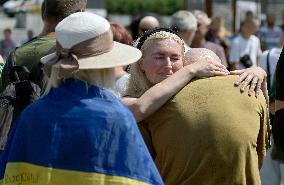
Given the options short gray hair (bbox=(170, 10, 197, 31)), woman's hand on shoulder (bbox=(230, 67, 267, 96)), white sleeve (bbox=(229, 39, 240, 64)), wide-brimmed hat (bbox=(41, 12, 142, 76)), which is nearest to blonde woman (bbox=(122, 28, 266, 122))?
woman's hand on shoulder (bbox=(230, 67, 267, 96))

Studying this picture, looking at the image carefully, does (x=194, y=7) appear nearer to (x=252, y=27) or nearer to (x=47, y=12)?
(x=252, y=27)

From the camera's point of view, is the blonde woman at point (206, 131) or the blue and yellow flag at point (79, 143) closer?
the blue and yellow flag at point (79, 143)

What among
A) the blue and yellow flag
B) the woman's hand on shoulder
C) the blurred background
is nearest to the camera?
the blue and yellow flag

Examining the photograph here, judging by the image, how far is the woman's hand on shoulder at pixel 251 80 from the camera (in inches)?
149

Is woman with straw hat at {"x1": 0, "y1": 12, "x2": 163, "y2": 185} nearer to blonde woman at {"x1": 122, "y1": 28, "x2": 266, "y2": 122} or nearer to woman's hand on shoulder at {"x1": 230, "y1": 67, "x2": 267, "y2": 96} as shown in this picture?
blonde woman at {"x1": 122, "y1": 28, "x2": 266, "y2": 122}

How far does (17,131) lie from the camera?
3223 millimetres

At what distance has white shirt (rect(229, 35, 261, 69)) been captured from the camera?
40.8ft

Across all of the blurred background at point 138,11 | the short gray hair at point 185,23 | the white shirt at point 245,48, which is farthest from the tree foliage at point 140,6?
the short gray hair at point 185,23

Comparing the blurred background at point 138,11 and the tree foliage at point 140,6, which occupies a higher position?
the blurred background at point 138,11

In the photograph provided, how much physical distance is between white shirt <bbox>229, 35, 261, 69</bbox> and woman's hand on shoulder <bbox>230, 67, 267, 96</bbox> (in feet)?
27.3

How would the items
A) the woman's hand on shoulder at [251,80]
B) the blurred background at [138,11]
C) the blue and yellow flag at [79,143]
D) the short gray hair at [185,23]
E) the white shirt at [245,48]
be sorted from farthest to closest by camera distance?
the blurred background at [138,11]
the white shirt at [245,48]
the short gray hair at [185,23]
the woman's hand on shoulder at [251,80]
the blue and yellow flag at [79,143]

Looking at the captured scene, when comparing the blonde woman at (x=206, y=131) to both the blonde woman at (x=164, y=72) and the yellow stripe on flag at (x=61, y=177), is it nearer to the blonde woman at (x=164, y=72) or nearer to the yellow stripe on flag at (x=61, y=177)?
the blonde woman at (x=164, y=72)

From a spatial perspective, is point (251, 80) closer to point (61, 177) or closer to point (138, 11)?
point (61, 177)

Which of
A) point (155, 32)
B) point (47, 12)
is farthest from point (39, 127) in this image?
point (47, 12)
